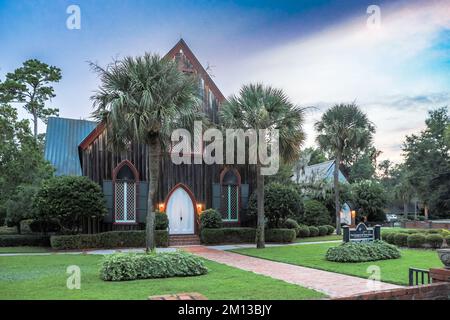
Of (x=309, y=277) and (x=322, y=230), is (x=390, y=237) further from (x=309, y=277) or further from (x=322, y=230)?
(x=309, y=277)

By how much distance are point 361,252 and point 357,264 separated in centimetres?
93

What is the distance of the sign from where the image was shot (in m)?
14.5

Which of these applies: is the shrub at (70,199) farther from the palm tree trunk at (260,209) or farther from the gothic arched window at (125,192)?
the palm tree trunk at (260,209)

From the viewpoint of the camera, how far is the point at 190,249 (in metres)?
19.2

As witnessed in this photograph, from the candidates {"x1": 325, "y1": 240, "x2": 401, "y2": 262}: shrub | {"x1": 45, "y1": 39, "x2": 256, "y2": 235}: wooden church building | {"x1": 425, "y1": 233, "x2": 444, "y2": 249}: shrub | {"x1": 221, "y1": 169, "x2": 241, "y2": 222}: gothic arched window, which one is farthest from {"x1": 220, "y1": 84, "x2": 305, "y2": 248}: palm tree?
{"x1": 425, "y1": 233, "x2": 444, "y2": 249}: shrub

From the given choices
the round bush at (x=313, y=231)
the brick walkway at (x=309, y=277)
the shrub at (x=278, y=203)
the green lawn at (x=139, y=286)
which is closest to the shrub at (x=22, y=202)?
the green lawn at (x=139, y=286)

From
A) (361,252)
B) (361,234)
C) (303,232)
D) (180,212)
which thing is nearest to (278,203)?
(180,212)

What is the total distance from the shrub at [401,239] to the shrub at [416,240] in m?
0.45

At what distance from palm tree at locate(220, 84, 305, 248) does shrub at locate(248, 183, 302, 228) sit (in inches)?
139

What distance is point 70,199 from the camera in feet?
59.6

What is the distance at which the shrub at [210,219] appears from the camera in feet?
69.2

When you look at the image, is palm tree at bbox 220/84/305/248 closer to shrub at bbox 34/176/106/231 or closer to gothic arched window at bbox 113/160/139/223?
gothic arched window at bbox 113/160/139/223
